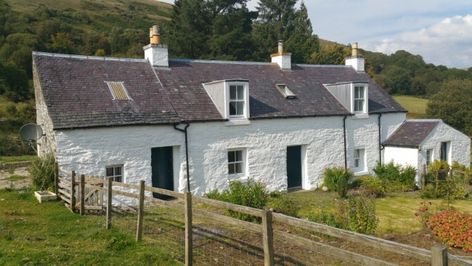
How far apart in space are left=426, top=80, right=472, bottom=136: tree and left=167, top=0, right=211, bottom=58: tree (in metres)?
26.5

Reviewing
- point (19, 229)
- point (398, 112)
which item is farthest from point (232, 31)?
point (19, 229)

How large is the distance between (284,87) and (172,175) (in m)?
8.08

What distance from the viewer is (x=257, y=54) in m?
53.7

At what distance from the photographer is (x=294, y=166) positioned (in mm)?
20719

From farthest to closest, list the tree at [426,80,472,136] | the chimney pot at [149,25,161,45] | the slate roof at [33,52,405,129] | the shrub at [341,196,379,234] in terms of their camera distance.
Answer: the tree at [426,80,472,136], the chimney pot at [149,25,161,45], the slate roof at [33,52,405,129], the shrub at [341,196,379,234]

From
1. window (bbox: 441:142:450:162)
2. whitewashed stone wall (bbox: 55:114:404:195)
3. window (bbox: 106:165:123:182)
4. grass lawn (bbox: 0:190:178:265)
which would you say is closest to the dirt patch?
window (bbox: 106:165:123:182)

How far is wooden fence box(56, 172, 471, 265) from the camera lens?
473 centimetres

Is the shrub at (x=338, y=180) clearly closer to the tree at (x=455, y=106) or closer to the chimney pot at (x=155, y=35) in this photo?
the chimney pot at (x=155, y=35)

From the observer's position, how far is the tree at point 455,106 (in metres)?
42.0

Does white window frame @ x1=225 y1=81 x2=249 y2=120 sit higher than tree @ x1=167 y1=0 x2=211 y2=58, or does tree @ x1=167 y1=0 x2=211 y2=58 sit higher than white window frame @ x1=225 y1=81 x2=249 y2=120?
tree @ x1=167 y1=0 x2=211 y2=58

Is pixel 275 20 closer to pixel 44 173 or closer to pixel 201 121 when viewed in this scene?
pixel 201 121

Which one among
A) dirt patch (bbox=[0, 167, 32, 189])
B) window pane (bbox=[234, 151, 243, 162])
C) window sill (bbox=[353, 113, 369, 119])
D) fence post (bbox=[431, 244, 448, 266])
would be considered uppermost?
window sill (bbox=[353, 113, 369, 119])

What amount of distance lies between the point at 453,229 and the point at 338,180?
7961 mm

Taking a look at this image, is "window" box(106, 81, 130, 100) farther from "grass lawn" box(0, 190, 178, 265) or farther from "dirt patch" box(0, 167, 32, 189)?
"grass lawn" box(0, 190, 178, 265)
